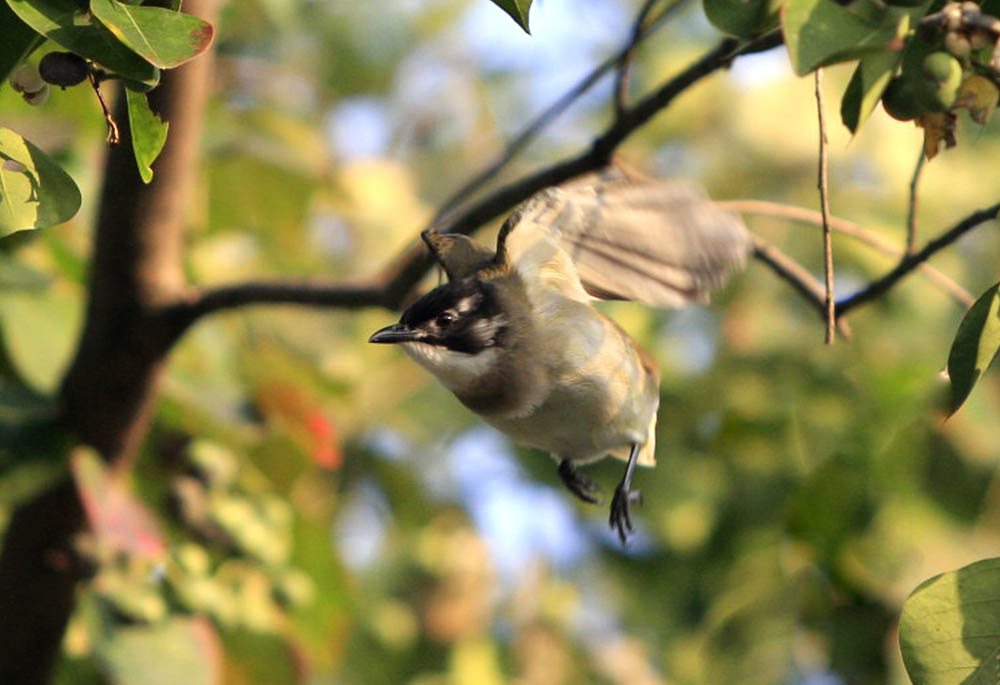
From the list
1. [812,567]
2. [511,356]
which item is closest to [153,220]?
[511,356]

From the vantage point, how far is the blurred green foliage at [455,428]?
2896mm

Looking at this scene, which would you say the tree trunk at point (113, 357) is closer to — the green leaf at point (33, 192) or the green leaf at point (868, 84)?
the green leaf at point (33, 192)

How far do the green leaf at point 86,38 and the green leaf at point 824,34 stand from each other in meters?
0.59

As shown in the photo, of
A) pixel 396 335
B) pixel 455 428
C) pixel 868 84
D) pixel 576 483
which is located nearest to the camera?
pixel 868 84

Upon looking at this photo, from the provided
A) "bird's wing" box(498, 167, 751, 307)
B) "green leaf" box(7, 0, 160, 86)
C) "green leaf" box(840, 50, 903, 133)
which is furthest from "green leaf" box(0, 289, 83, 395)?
"green leaf" box(840, 50, 903, 133)

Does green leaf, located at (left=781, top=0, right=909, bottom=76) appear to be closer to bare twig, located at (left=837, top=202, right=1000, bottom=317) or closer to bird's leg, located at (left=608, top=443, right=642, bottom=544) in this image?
bare twig, located at (left=837, top=202, right=1000, bottom=317)

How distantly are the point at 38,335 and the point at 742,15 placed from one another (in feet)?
6.15

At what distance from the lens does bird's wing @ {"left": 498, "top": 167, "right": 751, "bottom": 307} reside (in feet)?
5.66

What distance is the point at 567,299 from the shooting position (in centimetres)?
179

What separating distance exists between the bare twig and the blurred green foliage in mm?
515

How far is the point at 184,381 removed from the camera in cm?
294

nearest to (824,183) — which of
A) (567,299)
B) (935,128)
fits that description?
(935,128)

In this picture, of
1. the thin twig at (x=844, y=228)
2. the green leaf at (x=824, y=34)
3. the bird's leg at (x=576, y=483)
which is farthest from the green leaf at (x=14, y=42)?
the thin twig at (x=844, y=228)

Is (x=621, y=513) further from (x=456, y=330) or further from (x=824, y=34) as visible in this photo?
(x=824, y=34)
